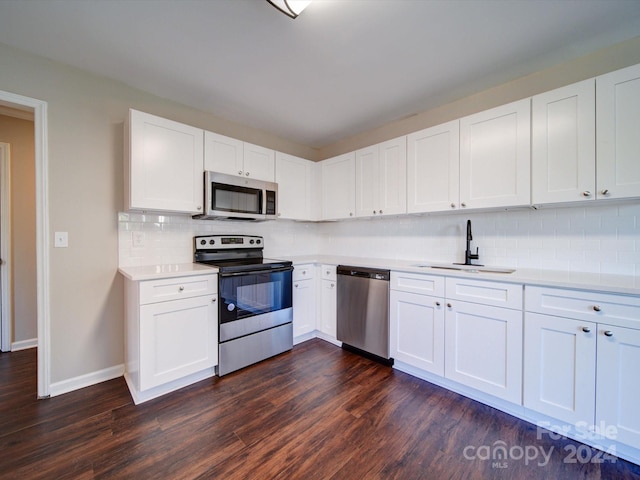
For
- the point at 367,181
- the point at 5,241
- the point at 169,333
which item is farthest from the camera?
the point at 367,181

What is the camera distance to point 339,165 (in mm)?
3178

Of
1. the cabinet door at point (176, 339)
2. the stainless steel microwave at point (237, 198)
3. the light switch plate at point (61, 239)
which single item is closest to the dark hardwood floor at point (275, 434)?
the cabinet door at point (176, 339)

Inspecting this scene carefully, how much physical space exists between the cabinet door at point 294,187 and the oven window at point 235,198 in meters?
0.38

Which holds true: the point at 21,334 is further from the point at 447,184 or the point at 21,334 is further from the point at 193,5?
the point at 447,184

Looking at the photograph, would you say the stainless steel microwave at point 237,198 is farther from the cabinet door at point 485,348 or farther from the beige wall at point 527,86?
the cabinet door at point 485,348

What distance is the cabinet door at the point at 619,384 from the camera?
4.44ft

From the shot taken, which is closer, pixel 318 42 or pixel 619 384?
pixel 619 384

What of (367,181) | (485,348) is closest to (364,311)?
(485,348)

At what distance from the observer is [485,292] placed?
1838mm

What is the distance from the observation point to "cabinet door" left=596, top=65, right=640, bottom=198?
5.00 feet

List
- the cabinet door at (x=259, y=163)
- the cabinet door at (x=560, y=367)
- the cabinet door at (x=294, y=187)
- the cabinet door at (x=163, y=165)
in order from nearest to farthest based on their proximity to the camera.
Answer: the cabinet door at (x=560, y=367) < the cabinet door at (x=163, y=165) < the cabinet door at (x=259, y=163) < the cabinet door at (x=294, y=187)

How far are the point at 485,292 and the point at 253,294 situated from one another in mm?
1890

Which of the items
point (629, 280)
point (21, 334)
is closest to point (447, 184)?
point (629, 280)

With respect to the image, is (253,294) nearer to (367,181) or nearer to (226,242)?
(226,242)
